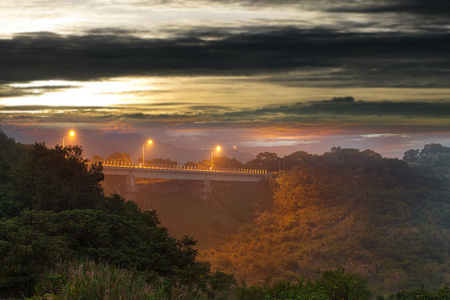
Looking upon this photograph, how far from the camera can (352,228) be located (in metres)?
95.0

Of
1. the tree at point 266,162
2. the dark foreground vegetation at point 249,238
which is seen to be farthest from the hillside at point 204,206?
the tree at point 266,162

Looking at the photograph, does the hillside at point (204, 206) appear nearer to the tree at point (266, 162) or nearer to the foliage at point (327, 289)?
the tree at point (266, 162)

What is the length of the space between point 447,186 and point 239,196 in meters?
57.2

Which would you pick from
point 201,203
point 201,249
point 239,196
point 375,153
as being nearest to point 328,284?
point 201,249

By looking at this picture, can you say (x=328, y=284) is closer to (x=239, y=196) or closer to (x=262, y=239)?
(x=262, y=239)

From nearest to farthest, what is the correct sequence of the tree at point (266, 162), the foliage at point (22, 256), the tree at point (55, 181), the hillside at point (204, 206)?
the foliage at point (22, 256)
the tree at point (55, 181)
the hillside at point (204, 206)
the tree at point (266, 162)

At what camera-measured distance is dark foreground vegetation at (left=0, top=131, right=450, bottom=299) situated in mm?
19078

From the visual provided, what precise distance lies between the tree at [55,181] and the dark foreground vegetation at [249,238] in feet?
0.29

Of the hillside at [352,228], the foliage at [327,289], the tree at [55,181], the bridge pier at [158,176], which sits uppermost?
the tree at [55,181]

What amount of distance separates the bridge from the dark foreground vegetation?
28.9 ft

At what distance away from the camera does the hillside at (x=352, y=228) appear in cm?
7506

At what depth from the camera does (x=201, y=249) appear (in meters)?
84.4

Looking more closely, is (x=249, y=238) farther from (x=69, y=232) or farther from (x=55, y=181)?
(x=69, y=232)

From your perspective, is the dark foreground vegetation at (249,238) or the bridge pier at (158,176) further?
the bridge pier at (158,176)
